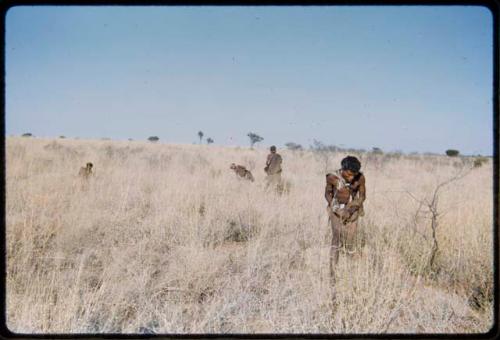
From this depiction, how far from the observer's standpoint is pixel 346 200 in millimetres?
4016

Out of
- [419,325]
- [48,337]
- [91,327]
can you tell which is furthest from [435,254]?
[48,337]

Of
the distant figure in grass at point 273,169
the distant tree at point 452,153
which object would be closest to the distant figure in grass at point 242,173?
the distant figure in grass at point 273,169

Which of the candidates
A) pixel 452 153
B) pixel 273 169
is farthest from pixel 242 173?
pixel 452 153

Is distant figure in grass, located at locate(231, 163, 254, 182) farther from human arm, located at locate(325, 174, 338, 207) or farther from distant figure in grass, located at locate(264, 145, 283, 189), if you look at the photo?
human arm, located at locate(325, 174, 338, 207)

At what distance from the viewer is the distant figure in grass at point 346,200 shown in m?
3.95

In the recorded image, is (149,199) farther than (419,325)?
Yes

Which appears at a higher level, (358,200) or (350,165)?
(350,165)

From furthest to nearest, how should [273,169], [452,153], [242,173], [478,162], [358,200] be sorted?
[452,153], [242,173], [273,169], [478,162], [358,200]

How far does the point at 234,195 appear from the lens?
25.5 feet

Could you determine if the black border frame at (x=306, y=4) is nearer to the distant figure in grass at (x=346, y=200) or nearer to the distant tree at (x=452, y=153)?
the distant figure in grass at (x=346, y=200)

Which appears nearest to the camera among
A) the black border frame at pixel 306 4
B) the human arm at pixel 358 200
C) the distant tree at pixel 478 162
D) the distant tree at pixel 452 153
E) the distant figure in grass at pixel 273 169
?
the black border frame at pixel 306 4

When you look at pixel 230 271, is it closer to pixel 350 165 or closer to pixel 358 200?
pixel 358 200

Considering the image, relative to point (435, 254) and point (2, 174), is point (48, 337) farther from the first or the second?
point (435, 254)

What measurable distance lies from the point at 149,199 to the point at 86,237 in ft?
8.29
